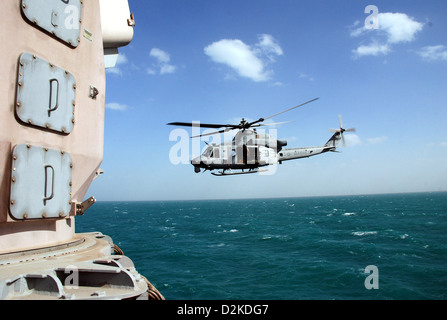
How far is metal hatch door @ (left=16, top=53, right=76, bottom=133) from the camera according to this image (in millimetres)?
3916

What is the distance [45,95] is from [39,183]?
1.30 meters

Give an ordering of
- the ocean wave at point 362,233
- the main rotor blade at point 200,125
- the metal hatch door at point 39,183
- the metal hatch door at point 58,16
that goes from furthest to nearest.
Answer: the ocean wave at point 362,233
the main rotor blade at point 200,125
the metal hatch door at point 58,16
the metal hatch door at point 39,183

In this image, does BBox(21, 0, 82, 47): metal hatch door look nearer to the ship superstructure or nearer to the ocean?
the ship superstructure

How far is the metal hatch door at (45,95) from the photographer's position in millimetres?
3916

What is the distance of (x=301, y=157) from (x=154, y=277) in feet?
49.3

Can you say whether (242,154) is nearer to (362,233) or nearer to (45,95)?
(45,95)

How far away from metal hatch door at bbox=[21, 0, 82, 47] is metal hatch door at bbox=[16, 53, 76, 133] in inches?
21.8

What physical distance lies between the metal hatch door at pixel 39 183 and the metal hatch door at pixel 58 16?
184 cm

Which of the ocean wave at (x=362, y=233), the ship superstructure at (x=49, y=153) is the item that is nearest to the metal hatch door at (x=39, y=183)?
the ship superstructure at (x=49, y=153)

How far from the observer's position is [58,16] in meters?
4.52

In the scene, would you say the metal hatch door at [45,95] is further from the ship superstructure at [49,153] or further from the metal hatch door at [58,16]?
the metal hatch door at [58,16]

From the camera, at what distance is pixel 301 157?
2222 centimetres
